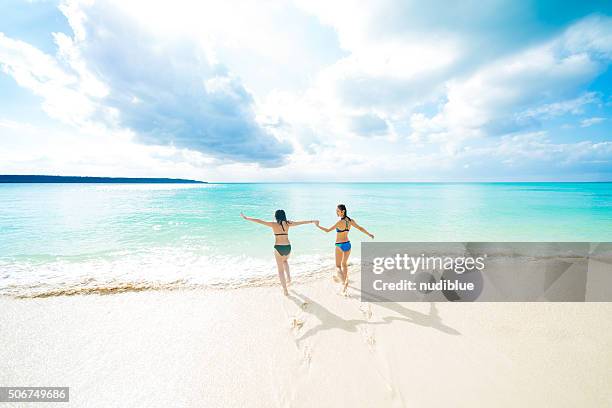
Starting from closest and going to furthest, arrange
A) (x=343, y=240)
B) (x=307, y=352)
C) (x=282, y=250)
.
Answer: (x=307, y=352) → (x=282, y=250) → (x=343, y=240)

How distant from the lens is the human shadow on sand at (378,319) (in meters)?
4.85

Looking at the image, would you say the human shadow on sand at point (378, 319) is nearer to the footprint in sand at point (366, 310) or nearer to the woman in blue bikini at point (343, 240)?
the footprint in sand at point (366, 310)

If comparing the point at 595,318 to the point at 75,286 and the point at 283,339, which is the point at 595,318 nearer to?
the point at 283,339

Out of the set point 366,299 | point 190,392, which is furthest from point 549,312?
point 190,392

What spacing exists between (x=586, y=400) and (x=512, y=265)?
6173 mm

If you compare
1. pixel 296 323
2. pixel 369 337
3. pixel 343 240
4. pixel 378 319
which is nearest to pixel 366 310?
pixel 378 319

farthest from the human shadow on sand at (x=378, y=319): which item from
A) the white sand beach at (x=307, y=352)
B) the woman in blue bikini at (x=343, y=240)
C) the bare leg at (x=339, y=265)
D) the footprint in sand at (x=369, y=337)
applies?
the bare leg at (x=339, y=265)

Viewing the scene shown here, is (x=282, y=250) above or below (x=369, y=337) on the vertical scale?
above

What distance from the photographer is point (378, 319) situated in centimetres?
520

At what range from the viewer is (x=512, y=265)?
8391 mm

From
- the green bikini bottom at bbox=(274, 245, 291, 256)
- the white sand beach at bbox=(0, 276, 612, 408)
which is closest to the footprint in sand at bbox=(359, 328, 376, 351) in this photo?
the white sand beach at bbox=(0, 276, 612, 408)

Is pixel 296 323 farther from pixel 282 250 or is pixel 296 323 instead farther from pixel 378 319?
pixel 282 250

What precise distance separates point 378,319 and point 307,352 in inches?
73.0

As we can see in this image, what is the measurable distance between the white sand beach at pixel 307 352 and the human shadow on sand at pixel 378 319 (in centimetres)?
3
